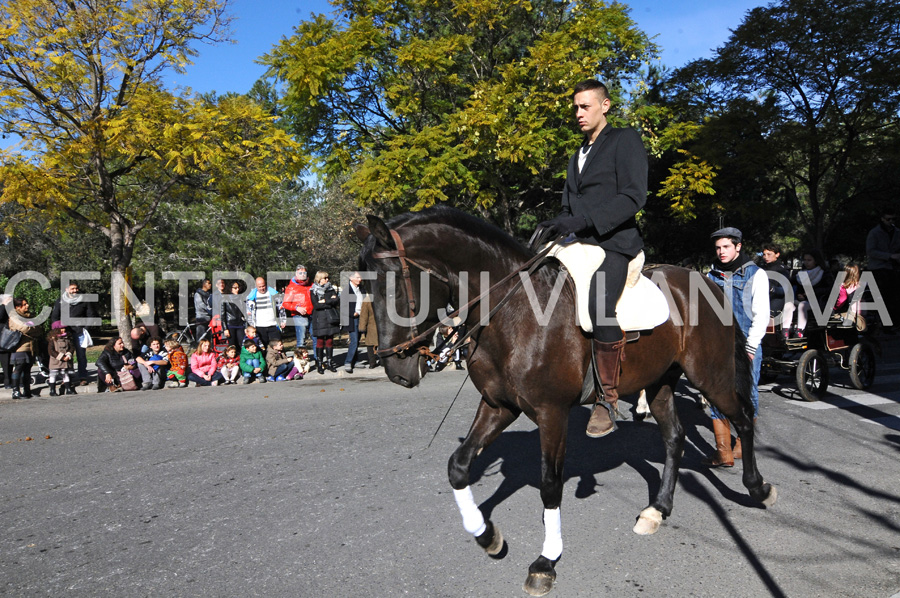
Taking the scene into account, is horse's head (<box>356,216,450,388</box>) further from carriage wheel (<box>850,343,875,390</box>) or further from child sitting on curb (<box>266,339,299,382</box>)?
child sitting on curb (<box>266,339,299,382</box>)

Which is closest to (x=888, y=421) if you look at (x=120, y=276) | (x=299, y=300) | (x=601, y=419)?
(x=601, y=419)

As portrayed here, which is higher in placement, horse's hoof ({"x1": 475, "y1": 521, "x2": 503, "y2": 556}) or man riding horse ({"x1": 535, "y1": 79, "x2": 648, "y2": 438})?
man riding horse ({"x1": 535, "y1": 79, "x2": 648, "y2": 438})

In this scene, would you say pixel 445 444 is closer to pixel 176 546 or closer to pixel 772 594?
pixel 176 546

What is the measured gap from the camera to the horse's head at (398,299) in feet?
11.4

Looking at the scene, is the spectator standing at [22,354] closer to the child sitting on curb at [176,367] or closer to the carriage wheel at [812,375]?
the child sitting on curb at [176,367]

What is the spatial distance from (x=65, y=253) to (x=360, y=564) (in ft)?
102

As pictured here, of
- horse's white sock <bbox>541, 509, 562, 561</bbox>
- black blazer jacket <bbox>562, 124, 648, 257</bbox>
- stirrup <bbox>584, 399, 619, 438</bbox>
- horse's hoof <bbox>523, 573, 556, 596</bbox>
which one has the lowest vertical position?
horse's hoof <bbox>523, 573, 556, 596</bbox>

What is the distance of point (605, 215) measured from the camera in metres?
3.95

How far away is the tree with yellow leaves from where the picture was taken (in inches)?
473

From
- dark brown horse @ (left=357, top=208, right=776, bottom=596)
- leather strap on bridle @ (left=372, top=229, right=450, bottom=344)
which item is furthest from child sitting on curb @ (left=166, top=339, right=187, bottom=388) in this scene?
leather strap on bridle @ (left=372, top=229, right=450, bottom=344)

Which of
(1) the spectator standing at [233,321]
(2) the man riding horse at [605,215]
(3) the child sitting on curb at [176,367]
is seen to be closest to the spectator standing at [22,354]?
(3) the child sitting on curb at [176,367]

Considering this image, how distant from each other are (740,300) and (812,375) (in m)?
3.27

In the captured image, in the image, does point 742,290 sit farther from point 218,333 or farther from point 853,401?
point 218,333

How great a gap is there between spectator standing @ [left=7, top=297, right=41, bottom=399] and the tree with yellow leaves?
2.09 metres
